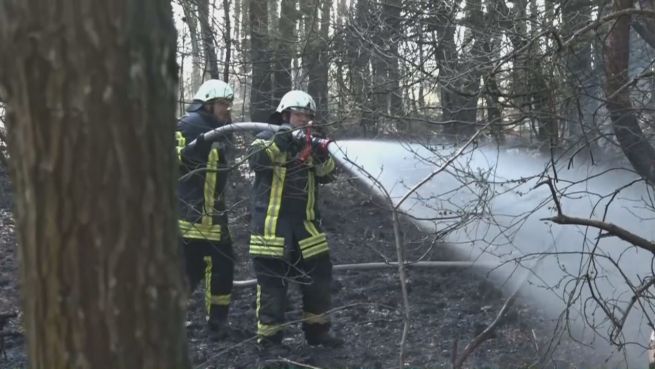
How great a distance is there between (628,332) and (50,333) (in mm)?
5455

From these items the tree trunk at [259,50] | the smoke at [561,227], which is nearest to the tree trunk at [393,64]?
the smoke at [561,227]

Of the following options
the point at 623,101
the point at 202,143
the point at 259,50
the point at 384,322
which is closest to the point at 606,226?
the point at 623,101

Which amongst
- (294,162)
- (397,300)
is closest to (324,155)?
(294,162)

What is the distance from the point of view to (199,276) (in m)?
6.71

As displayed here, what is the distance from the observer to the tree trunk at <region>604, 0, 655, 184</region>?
5143mm

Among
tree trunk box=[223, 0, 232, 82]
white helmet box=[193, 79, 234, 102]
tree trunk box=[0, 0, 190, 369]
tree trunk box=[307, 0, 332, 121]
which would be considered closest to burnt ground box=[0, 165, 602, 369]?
white helmet box=[193, 79, 234, 102]

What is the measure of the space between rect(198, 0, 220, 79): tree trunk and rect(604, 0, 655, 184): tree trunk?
4.63m

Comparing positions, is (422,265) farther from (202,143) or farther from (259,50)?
(259,50)

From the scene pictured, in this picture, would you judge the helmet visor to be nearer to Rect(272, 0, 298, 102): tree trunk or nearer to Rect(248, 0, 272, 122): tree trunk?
Rect(272, 0, 298, 102): tree trunk

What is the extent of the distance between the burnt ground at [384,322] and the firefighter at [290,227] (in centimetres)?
20

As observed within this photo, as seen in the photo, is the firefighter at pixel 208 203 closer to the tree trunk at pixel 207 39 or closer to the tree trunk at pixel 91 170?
the tree trunk at pixel 207 39

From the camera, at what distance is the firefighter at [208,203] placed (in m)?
6.34

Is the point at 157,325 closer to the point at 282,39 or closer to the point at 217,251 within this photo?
the point at 217,251

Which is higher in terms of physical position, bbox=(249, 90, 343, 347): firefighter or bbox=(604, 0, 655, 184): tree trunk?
bbox=(604, 0, 655, 184): tree trunk
